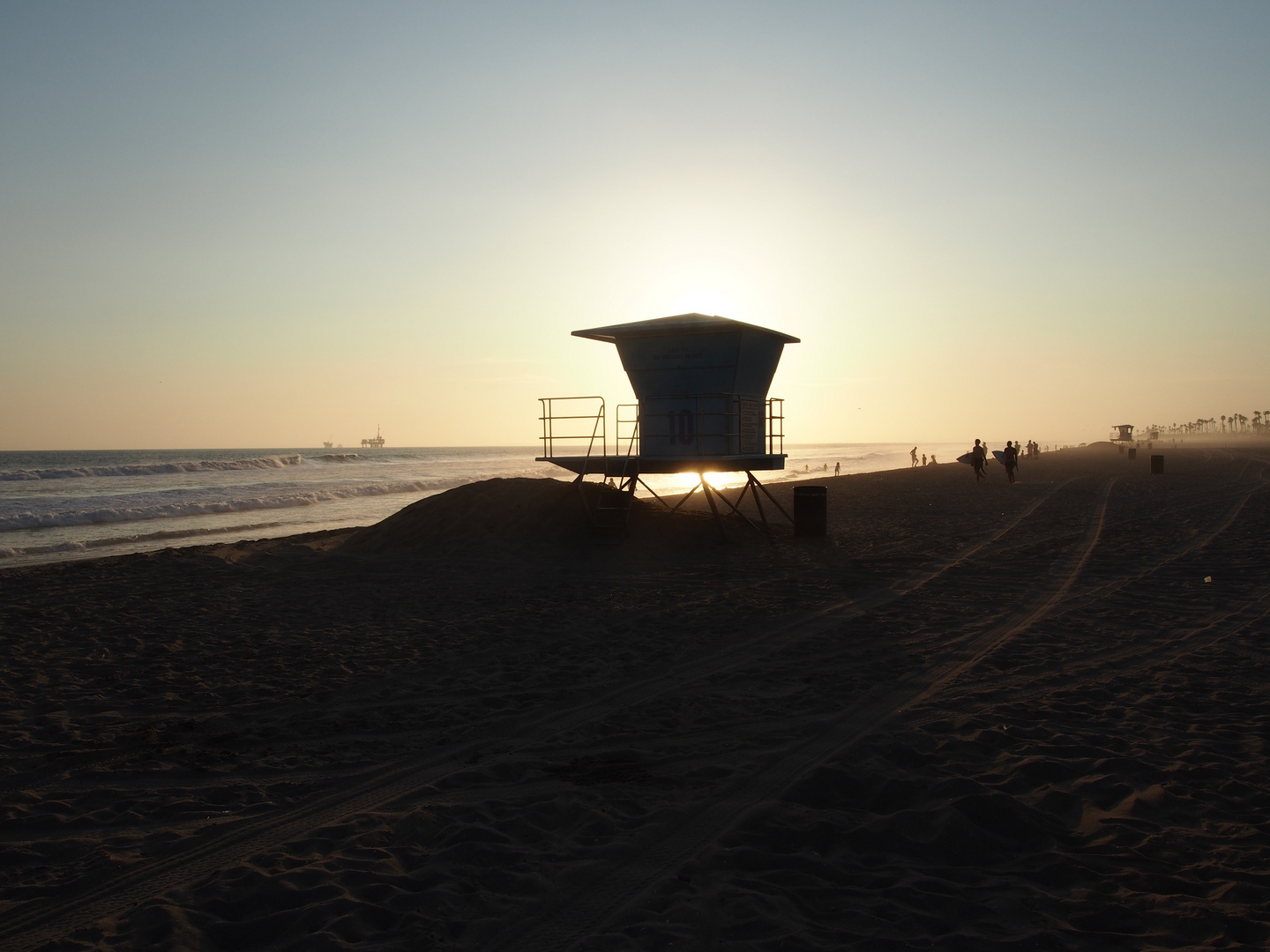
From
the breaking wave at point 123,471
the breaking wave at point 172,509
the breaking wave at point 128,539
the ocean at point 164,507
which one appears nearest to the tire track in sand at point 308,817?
the ocean at point 164,507

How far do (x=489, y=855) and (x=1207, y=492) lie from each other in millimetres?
29507

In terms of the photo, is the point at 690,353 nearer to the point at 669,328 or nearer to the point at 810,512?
the point at 669,328

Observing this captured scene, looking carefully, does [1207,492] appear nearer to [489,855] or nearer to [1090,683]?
[1090,683]

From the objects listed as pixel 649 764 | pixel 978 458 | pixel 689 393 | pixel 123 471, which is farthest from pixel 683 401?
pixel 123 471

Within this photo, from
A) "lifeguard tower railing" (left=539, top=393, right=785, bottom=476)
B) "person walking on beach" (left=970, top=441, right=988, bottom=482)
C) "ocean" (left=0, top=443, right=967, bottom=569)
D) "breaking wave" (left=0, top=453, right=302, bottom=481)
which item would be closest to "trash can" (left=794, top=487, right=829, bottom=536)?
"lifeguard tower railing" (left=539, top=393, right=785, bottom=476)

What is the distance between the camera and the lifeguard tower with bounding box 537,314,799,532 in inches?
714

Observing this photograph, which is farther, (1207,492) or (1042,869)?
(1207,492)

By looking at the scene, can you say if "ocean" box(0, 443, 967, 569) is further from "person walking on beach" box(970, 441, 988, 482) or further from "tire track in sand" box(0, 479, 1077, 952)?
"tire track in sand" box(0, 479, 1077, 952)

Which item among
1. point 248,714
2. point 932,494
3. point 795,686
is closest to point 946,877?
point 795,686

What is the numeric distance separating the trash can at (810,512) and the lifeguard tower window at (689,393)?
988 mm

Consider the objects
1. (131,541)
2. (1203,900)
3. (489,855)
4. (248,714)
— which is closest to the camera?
(1203,900)

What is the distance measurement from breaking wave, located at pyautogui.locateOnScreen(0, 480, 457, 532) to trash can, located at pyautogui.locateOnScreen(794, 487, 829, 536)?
959 inches

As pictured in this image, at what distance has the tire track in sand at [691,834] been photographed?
3.92 meters

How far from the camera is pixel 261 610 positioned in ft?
39.6
